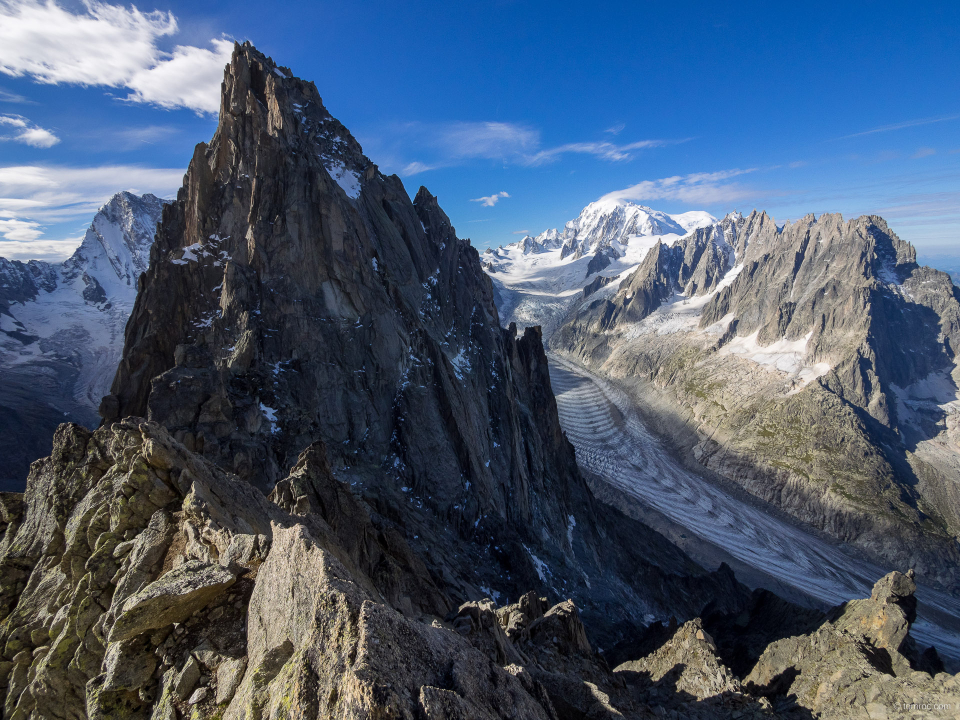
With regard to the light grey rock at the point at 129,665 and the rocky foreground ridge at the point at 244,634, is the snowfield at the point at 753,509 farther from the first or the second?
the light grey rock at the point at 129,665

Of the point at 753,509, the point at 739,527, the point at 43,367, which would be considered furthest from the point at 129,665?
the point at 43,367

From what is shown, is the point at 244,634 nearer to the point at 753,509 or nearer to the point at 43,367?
the point at 753,509

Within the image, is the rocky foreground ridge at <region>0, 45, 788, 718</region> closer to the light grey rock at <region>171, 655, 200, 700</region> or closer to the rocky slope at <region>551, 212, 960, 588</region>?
the light grey rock at <region>171, 655, 200, 700</region>

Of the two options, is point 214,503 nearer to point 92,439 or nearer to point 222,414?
point 92,439

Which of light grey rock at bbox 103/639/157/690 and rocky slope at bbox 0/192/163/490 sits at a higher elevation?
light grey rock at bbox 103/639/157/690

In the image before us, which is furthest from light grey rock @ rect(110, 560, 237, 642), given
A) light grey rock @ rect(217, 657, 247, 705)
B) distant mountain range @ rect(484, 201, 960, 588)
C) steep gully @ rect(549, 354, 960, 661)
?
distant mountain range @ rect(484, 201, 960, 588)

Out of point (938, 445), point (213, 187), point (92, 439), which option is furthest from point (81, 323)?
point (938, 445)
